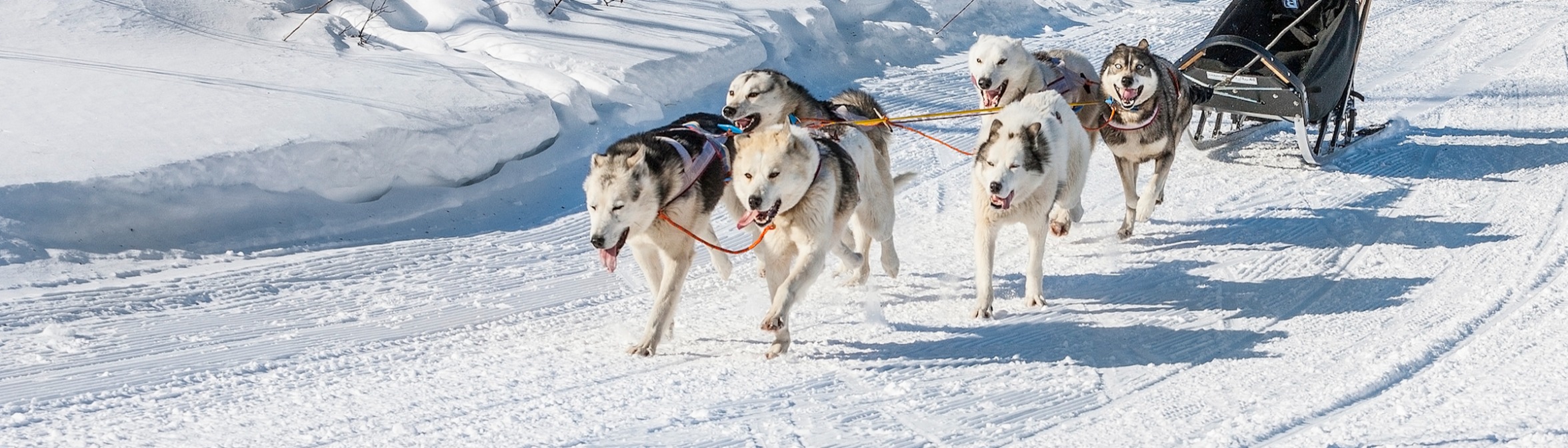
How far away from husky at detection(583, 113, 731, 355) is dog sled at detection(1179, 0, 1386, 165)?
10.2ft

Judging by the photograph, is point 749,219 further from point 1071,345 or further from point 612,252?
point 1071,345

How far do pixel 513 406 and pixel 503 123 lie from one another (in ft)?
9.23

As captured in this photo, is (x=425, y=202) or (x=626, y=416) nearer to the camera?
(x=626, y=416)

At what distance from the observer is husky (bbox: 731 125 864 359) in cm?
390

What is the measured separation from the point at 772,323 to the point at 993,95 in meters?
2.34

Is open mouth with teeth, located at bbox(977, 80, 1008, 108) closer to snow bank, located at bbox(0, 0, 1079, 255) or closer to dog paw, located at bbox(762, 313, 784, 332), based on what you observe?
snow bank, located at bbox(0, 0, 1079, 255)

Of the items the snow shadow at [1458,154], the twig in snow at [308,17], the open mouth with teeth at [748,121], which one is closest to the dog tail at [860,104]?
the open mouth with teeth at [748,121]

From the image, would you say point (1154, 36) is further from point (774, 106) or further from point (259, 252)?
point (259, 252)

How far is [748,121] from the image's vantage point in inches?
193

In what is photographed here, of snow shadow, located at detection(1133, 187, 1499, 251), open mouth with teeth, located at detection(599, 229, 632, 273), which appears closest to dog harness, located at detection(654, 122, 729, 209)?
open mouth with teeth, located at detection(599, 229, 632, 273)

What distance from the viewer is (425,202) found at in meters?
5.68

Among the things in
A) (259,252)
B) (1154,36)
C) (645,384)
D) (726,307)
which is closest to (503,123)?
(259,252)

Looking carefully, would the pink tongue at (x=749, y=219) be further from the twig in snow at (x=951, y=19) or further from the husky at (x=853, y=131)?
the twig in snow at (x=951, y=19)

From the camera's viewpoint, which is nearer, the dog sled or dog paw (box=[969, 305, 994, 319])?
dog paw (box=[969, 305, 994, 319])
